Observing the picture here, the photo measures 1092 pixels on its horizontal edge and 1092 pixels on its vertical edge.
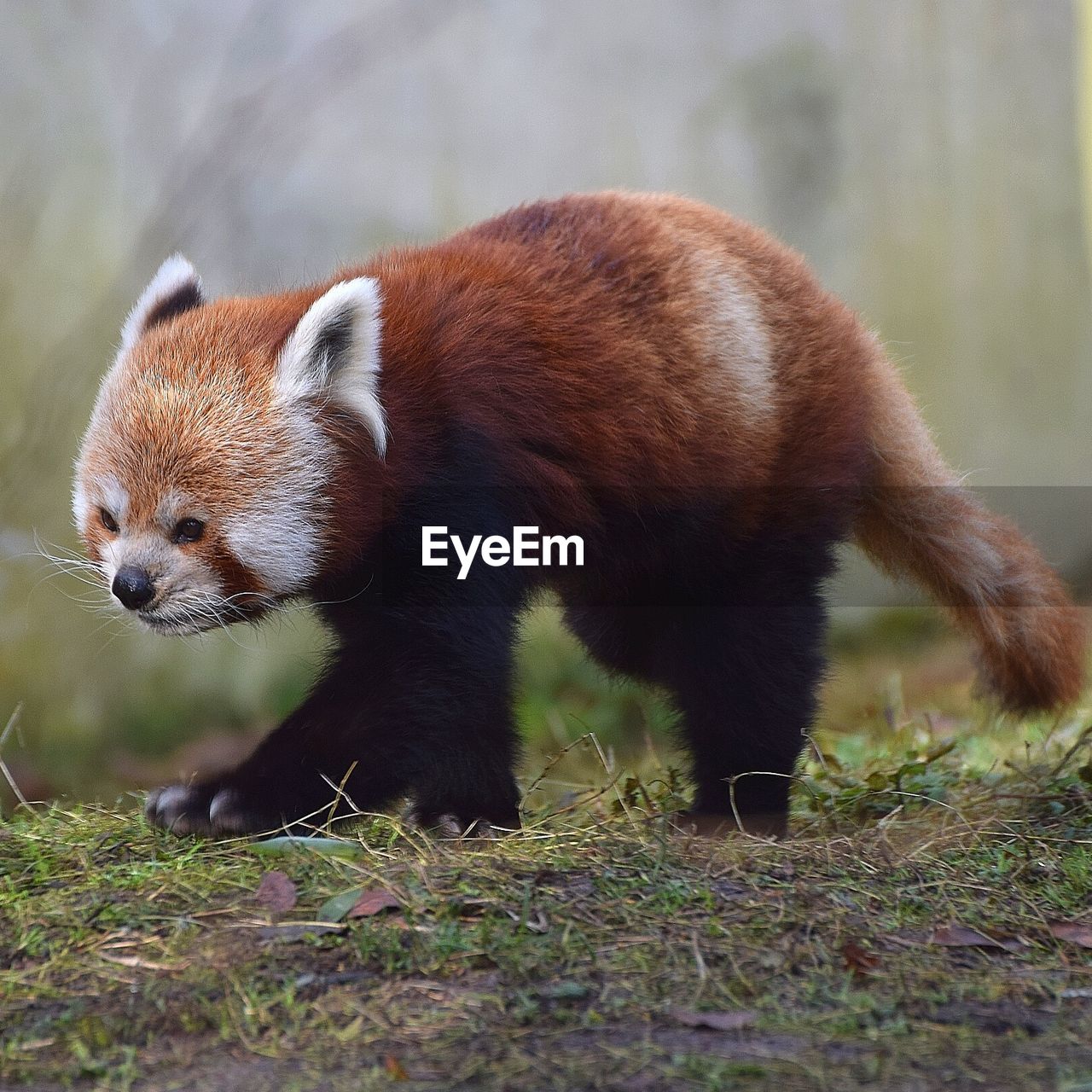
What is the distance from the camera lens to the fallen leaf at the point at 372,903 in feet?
7.91

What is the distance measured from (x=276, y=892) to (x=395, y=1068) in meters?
0.65

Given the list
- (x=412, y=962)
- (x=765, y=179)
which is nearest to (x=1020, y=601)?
(x=412, y=962)

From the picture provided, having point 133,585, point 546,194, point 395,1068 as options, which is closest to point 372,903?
point 395,1068

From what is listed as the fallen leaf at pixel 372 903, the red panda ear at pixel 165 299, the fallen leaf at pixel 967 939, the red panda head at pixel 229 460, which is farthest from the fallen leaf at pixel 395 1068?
the red panda ear at pixel 165 299

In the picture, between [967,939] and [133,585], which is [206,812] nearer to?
[133,585]

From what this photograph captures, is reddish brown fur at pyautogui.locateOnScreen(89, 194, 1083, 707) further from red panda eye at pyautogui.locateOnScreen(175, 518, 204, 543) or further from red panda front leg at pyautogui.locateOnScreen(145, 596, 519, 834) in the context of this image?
red panda front leg at pyautogui.locateOnScreen(145, 596, 519, 834)

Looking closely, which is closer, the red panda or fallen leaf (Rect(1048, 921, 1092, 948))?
fallen leaf (Rect(1048, 921, 1092, 948))

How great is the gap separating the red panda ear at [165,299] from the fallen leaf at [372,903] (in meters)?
1.56

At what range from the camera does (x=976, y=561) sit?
3.77 meters

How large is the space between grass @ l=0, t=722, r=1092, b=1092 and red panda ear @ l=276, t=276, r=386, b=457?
970 mm

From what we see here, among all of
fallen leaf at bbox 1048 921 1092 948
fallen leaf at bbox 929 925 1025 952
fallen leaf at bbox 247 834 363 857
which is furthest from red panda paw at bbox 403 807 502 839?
fallen leaf at bbox 1048 921 1092 948

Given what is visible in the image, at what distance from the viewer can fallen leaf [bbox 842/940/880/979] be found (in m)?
2.32

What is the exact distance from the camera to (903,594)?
168 inches

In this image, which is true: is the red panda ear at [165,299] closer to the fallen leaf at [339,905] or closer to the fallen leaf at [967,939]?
the fallen leaf at [339,905]
